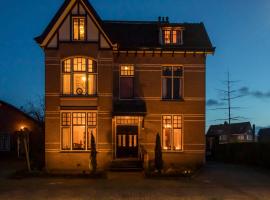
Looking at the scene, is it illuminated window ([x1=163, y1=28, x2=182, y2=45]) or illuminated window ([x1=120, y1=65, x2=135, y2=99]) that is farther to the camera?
illuminated window ([x1=163, y1=28, x2=182, y2=45])

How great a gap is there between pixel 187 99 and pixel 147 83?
2.80 meters

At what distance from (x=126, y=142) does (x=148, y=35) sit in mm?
7458

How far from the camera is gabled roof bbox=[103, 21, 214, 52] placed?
106 ft

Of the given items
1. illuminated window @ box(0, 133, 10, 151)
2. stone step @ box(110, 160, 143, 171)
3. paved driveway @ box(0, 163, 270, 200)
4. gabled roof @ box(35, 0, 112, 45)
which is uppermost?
gabled roof @ box(35, 0, 112, 45)

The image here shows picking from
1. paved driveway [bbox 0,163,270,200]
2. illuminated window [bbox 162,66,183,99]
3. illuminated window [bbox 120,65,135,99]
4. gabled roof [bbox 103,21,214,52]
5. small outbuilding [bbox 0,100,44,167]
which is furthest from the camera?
small outbuilding [bbox 0,100,44,167]

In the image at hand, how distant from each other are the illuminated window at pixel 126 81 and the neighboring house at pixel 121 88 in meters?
0.06

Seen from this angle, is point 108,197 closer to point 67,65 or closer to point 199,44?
point 67,65

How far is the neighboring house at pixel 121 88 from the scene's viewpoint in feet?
100

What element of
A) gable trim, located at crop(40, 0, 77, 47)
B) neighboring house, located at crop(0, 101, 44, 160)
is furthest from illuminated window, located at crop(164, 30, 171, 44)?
neighboring house, located at crop(0, 101, 44, 160)

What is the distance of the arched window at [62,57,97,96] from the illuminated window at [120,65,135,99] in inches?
92.2

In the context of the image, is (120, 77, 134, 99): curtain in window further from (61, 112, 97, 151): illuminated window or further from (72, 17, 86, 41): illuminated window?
(72, 17, 86, 41): illuminated window

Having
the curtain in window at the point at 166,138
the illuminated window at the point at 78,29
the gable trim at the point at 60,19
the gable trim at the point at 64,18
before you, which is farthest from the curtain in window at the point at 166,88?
the gable trim at the point at 60,19

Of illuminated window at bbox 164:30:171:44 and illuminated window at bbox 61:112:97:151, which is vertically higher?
illuminated window at bbox 164:30:171:44

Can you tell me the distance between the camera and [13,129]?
44.4m
